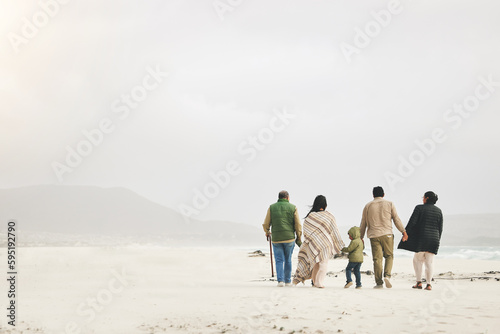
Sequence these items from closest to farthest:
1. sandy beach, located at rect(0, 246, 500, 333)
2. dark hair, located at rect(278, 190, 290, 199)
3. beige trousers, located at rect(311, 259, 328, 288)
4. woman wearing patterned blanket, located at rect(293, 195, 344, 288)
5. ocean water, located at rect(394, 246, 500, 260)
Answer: sandy beach, located at rect(0, 246, 500, 333), beige trousers, located at rect(311, 259, 328, 288), woman wearing patterned blanket, located at rect(293, 195, 344, 288), dark hair, located at rect(278, 190, 290, 199), ocean water, located at rect(394, 246, 500, 260)

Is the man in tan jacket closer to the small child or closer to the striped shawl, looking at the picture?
the small child

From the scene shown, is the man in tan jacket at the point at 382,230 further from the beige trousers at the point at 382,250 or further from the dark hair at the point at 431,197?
the dark hair at the point at 431,197

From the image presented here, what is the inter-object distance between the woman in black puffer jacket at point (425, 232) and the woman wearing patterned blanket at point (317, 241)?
56.8 inches

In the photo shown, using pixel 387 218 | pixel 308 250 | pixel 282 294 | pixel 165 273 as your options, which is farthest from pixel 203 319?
pixel 165 273

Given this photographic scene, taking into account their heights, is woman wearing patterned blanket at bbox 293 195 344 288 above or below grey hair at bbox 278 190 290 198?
below

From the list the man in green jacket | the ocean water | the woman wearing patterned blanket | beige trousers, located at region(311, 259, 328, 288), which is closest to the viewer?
beige trousers, located at region(311, 259, 328, 288)

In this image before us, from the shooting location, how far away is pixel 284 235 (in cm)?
1158

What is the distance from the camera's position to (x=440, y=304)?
8.47 metres

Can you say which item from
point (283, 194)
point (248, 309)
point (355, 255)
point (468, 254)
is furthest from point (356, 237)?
point (468, 254)

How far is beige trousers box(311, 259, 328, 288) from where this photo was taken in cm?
1125

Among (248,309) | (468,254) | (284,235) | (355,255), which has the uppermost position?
(284,235)

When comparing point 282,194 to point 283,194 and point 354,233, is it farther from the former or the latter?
point 354,233

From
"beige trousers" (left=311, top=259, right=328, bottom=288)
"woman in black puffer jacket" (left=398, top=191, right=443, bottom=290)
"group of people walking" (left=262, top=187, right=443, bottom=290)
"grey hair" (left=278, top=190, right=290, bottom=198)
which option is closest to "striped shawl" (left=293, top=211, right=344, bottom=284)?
"group of people walking" (left=262, top=187, right=443, bottom=290)

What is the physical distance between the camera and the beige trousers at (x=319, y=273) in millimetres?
11250
